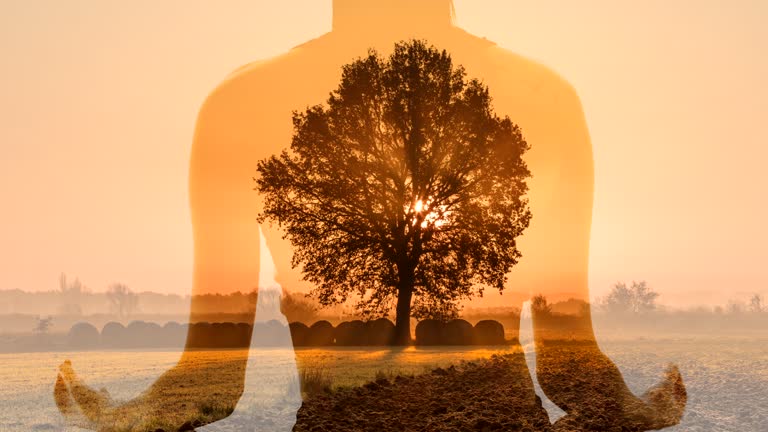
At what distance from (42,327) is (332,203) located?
49.0ft

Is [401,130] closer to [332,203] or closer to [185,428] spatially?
[332,203]

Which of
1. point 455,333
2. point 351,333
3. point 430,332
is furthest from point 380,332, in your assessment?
point 455,333

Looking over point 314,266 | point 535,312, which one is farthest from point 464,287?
point 535,312

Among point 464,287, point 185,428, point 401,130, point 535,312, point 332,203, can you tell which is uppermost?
point 401,130

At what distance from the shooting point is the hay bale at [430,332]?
2409 cm

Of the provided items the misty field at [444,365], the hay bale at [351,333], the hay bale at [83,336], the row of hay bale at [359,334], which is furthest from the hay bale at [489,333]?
the hay bale at [83,336]

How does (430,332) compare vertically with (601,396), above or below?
above

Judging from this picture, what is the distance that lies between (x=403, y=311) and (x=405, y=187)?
4107 millimetres

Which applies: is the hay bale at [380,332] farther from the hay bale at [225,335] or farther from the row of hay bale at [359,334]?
the hay bale at [225,335]

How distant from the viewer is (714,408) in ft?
36.4

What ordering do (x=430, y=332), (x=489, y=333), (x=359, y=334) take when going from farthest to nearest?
(x=489, y=333)
(x=359, y=334)
(x=430, y=332)

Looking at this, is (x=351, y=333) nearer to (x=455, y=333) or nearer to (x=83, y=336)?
(x=455, y=333)

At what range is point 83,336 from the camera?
117ft

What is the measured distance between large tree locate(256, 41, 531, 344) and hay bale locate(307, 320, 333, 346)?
140 cm
